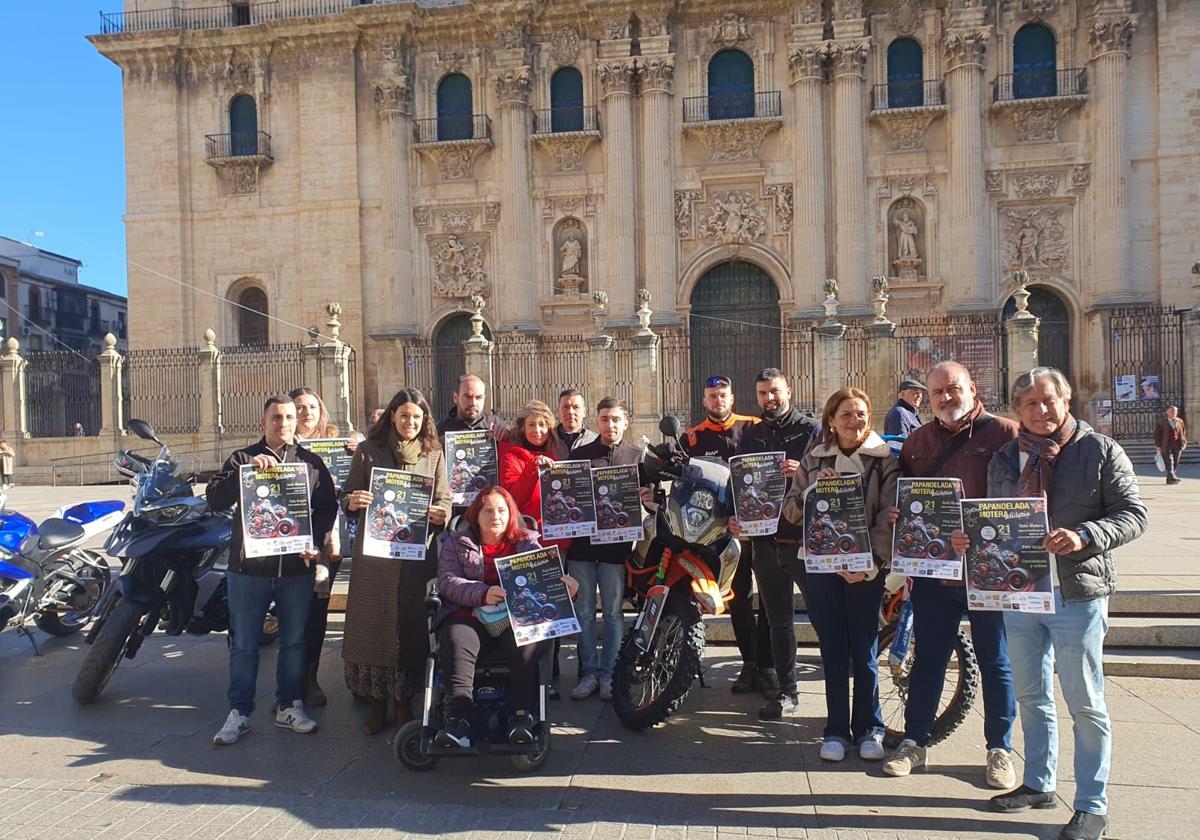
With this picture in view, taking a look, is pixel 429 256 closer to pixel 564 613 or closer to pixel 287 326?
pixel 287 326

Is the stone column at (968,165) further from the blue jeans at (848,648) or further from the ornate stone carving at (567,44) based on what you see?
the blue jeans at (848,648)

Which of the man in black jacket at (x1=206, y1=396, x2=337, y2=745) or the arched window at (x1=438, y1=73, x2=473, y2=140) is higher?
the arched window at (x1=438, y1=73, x2=473, y2=140)

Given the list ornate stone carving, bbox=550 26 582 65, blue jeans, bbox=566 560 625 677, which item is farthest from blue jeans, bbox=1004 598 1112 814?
ornate stone carving, bbox=550 26 582 65

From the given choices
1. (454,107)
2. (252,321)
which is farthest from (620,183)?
(252,321)

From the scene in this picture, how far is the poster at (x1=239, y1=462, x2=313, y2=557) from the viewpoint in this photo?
4.77 metres

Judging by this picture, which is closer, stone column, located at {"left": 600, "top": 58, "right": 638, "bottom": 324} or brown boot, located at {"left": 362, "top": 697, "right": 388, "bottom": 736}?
brown boot, located at {"left": 362, "top": 697, "right": 388, "bottom": 736}

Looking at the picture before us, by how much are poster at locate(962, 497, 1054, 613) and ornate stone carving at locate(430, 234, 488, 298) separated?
21.4 m

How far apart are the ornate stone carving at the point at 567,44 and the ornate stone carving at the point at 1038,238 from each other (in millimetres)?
12430

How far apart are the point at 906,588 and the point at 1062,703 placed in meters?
1.24

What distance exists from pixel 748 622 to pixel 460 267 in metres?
20.3

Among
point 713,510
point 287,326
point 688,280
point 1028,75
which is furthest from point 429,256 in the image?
point 713,510

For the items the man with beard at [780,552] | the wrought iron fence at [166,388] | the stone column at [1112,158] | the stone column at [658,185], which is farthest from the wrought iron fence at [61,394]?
the stone column at [1112,158]

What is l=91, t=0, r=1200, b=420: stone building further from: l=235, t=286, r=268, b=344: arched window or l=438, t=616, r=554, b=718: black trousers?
l=438, t=616, r=554, b=718: black trousers

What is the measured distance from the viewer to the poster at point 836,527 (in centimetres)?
432
